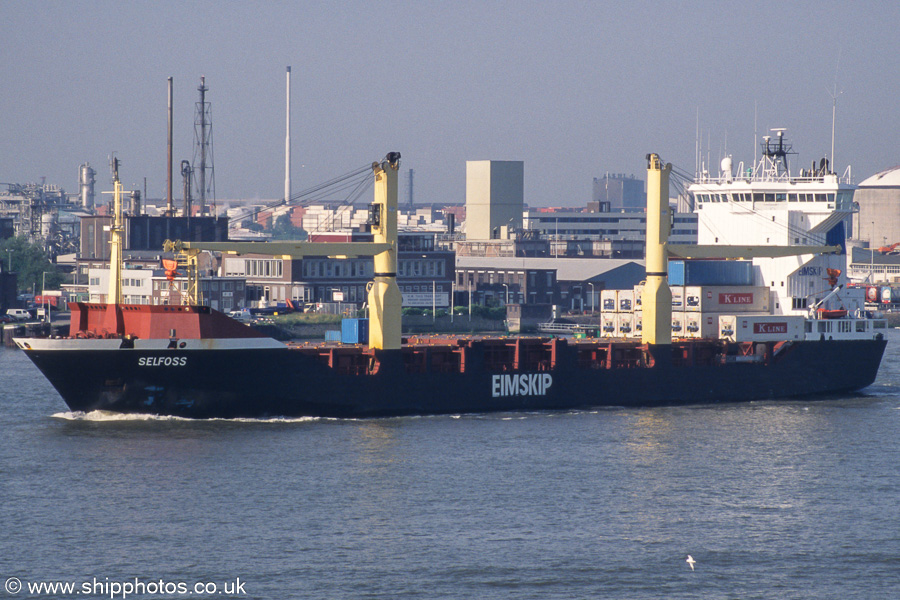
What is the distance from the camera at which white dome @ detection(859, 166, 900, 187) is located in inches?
6590

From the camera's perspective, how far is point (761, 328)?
157ft

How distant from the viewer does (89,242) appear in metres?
102

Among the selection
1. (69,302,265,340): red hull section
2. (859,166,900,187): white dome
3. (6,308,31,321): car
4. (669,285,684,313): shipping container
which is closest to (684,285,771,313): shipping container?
(669,285,684,313): shipping container

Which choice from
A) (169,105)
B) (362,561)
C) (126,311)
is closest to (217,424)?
(126,311)

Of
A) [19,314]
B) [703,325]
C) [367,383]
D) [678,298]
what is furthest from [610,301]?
[19,314]

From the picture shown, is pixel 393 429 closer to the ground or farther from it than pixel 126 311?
closer to the ground

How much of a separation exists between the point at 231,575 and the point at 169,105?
300 ft

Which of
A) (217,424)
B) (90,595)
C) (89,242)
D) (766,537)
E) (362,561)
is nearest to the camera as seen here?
(90,595)

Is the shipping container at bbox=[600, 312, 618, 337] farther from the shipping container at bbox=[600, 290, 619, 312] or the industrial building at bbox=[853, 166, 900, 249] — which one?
the industrial building at bbox=[853, 166, 900, 249]

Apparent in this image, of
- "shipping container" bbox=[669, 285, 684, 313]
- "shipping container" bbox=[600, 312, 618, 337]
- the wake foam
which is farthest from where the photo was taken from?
"shipping container" bbox=[600, 312, 618, 337]

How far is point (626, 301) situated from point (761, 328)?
18.7 feet

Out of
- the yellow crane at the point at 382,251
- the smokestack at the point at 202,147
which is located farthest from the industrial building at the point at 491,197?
the yellow crane at the point at 382,251

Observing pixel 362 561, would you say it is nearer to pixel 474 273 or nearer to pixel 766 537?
pixel 766 537

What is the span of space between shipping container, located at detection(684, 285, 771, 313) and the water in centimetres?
891
